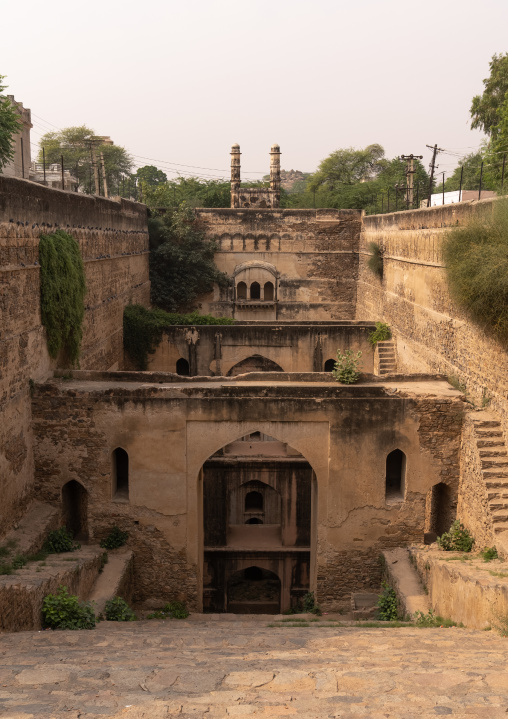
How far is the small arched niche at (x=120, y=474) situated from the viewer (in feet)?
38.3

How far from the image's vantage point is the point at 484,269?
9.83 meters

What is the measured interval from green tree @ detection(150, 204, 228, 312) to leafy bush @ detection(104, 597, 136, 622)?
55.4ft

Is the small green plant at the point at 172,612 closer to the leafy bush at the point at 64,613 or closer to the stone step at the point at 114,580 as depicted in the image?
the stone step at the point at 114,580

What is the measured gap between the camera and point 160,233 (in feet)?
84.3

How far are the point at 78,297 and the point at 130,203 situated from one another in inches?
339

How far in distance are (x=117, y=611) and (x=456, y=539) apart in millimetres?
5095

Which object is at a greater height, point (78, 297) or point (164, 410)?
point (78, 297)

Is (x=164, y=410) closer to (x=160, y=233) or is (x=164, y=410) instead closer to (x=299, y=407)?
(x=299, y=407)

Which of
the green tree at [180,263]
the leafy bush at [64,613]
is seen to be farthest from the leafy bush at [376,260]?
the leafy bush at [64,613]

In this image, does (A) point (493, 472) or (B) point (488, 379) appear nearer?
(A) point (493, 472)

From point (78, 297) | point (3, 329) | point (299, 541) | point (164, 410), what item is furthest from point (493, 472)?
point (78, 297)

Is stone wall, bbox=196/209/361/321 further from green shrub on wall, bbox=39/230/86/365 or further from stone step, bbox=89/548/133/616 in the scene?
stone step, bbox=89/548/133/616

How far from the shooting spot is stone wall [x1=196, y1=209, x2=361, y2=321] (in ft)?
87.6

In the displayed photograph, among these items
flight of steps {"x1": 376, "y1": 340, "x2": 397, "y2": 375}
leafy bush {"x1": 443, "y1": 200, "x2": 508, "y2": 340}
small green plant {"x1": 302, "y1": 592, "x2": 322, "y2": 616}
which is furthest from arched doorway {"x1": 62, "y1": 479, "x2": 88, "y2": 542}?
flight of steps {"x1": 376, "y1": 340, "x2": 397, "y2": 375}
